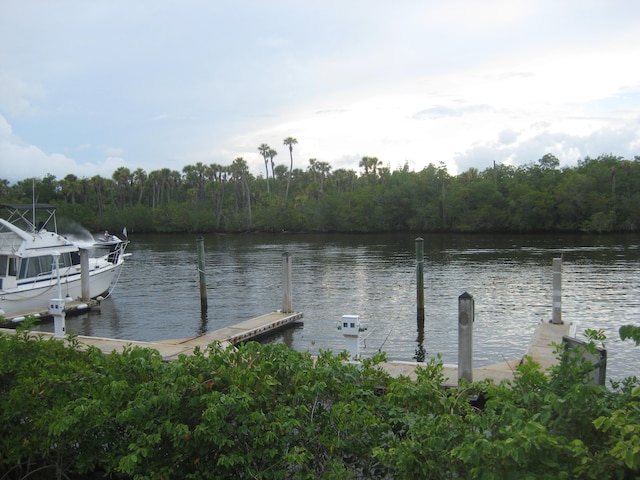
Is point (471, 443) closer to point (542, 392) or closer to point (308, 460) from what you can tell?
point (542, 392)

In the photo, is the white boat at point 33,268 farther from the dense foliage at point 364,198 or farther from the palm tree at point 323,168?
the palm tree at point 323,168

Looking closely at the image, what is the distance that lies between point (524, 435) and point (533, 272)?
32899 millimetres

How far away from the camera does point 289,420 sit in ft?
15.8

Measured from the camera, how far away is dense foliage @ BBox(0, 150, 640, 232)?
7788 cm

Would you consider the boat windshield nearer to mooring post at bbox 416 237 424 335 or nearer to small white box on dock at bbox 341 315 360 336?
mooring post at bbox 416 237 424 335

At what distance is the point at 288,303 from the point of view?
20.5 m

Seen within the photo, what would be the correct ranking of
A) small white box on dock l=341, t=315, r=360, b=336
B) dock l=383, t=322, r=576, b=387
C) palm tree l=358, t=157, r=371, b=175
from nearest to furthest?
small white box on dock l=341, t=315, r=360, b=336, dock l=383, t=322, r=576, b=387, palm tree l=358, t=157, r=371, b=175

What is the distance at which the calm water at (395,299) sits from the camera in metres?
18.9

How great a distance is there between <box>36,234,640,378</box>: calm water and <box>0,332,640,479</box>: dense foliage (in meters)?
3.46

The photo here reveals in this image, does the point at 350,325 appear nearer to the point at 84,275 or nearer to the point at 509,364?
the point at 509,364

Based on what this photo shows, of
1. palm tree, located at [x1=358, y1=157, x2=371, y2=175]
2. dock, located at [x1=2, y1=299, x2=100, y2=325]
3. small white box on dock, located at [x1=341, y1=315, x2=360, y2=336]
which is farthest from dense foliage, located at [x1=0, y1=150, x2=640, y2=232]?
small white box on dock, located at [x1=341, y1=315, x2=360, y2=336]

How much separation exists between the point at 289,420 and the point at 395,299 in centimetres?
2226

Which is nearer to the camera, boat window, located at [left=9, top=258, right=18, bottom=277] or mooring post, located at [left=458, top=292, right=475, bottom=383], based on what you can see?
mooring post, located at [left=458, top=292, right=475, bottom=383]

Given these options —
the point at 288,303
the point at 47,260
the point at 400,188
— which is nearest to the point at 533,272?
the point at 288,303
